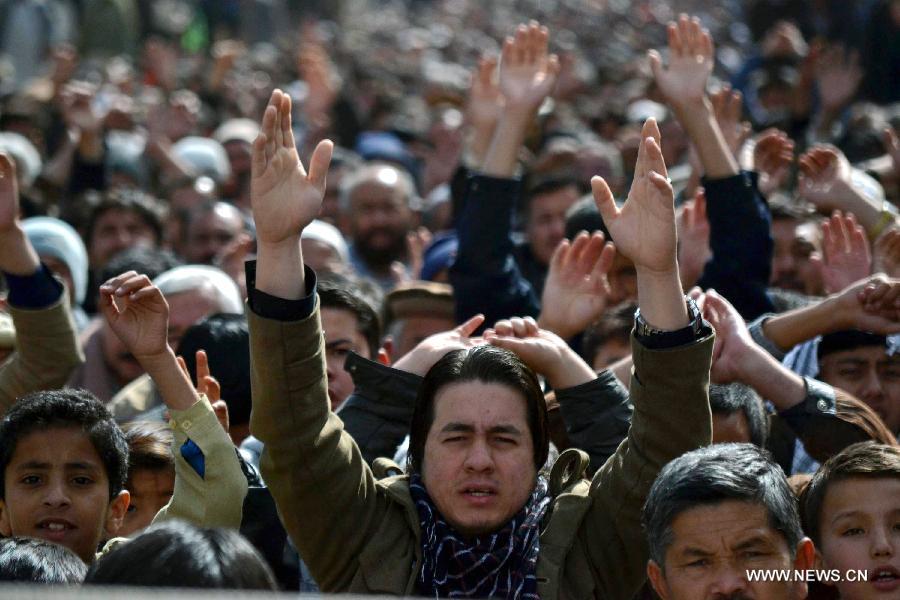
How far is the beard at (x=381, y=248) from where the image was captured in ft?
25.0

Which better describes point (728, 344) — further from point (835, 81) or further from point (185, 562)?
point (835, 81)

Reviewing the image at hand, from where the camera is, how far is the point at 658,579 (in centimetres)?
327

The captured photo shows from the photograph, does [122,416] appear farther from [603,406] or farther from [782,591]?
[782,591]

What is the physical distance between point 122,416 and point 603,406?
185 cm

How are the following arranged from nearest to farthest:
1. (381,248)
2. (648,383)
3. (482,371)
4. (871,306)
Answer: (648,383) → (482,371) → (871,306) → (381,248)

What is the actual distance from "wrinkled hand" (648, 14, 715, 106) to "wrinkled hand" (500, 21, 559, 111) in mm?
468

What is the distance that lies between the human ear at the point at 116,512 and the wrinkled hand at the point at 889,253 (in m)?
2.58

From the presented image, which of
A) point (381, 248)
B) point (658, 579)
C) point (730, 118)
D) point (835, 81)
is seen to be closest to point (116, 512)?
point (658, 579)

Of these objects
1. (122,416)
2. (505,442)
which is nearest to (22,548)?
(505,442)

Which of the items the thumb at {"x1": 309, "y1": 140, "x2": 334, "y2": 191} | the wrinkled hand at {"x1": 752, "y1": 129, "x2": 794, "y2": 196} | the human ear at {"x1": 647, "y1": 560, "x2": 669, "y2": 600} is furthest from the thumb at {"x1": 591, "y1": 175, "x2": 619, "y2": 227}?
the wrinkled hand at {"x1": 752, "y1": 129, "x2": 794, "y2": 196}

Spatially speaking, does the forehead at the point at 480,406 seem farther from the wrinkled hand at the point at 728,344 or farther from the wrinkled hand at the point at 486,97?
the wrinkled hand at the point at 486,97

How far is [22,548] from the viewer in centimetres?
309

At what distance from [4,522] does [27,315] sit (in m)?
1.14

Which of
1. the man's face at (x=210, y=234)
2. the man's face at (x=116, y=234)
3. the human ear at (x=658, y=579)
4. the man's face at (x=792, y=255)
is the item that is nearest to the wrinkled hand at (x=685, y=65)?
the man's face at (x=792, y=255)
